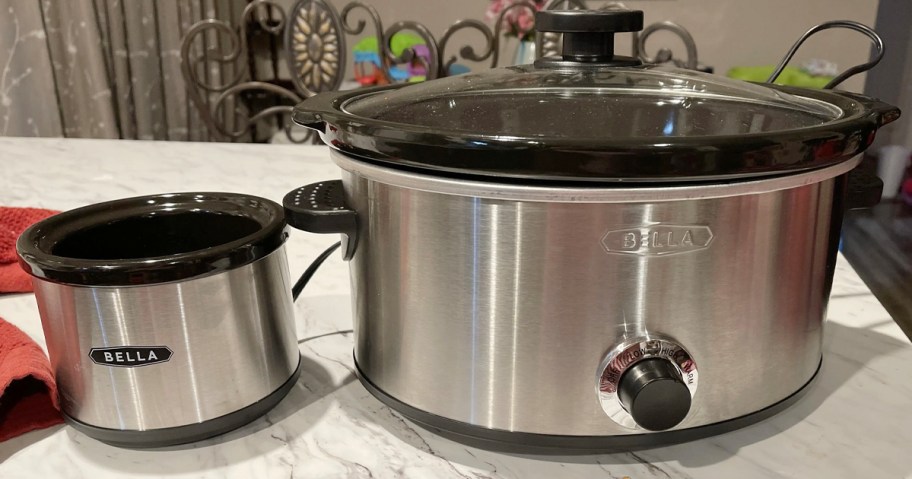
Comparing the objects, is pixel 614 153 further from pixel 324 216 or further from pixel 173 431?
pixel 173 431

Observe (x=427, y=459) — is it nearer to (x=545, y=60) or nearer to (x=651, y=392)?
(x=651, y=392)

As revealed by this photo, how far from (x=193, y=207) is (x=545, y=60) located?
1.08ft

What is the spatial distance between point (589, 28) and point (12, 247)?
0.74 m

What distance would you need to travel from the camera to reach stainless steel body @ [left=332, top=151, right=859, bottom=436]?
17.2 inches

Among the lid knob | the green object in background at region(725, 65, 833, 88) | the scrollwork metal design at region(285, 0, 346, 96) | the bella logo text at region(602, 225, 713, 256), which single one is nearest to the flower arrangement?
the scrollwork metal design at region(285, 0, 346, 96)

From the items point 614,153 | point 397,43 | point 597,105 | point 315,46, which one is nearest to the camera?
point 614,153

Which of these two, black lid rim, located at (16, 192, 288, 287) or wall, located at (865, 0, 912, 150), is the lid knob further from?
wall, located at (865, 0, 912, 150)

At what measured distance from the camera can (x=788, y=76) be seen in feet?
6.68

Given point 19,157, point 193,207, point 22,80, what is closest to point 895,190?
point 193,207

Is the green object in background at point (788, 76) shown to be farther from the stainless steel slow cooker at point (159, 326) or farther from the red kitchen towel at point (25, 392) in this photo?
the red kitchen towel at point (25, 392)

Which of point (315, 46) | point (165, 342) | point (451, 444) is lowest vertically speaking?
point (451, 444)

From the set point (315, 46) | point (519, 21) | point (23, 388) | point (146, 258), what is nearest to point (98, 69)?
point (315, 46)

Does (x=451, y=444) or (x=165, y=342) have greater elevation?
(x=165, y=342)

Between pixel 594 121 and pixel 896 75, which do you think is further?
pixel 896 75
